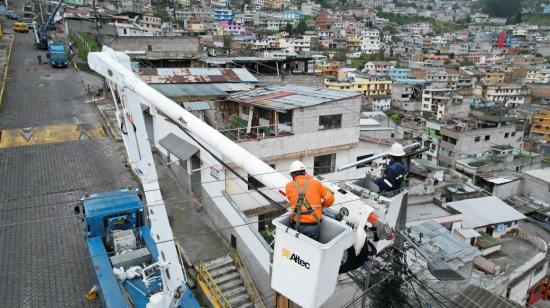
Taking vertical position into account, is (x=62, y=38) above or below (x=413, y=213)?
above

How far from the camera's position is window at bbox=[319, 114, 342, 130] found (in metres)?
19.7

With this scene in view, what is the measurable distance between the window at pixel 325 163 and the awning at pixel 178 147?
6305mm

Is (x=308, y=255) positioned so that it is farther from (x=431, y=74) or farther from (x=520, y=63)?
(x=520, y=63)

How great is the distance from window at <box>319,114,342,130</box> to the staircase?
8.11 metres

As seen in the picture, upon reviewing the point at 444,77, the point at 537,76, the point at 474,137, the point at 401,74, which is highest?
the point at 537,76

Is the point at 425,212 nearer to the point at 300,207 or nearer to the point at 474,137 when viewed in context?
the point at 300,207

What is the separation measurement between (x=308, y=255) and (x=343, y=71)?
3516 inches

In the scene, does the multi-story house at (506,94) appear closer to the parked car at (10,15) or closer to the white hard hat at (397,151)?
the white hard hat at (397,151)

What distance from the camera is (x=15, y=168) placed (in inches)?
735

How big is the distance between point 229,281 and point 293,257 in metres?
10.3

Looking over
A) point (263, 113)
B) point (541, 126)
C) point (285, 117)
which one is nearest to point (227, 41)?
point (541, 126)

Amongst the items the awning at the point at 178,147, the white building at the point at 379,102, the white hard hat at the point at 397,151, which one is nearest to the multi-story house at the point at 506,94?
the white building at the point at 379,102

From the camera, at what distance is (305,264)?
5.05 m

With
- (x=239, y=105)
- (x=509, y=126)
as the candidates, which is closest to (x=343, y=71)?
(x=509, y=126)
